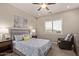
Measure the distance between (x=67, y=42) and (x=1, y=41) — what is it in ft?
4.49

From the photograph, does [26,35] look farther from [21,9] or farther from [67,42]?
[67,42]

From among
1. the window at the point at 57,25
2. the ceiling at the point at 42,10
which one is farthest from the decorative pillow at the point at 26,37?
the window at the point at 57,25

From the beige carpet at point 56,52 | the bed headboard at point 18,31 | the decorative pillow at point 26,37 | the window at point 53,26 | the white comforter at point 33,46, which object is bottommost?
the beige carpet at point 56,52

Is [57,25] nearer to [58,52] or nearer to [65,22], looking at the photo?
[65,22]

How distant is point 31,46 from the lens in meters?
1.77

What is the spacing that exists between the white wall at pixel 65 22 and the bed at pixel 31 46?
138 millimetres

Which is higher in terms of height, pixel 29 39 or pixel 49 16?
pixel 49 16

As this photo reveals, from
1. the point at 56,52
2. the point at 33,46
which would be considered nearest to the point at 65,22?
the point at 56,52

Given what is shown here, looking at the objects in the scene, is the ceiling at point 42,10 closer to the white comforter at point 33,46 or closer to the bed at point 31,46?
the bed at point 31,46

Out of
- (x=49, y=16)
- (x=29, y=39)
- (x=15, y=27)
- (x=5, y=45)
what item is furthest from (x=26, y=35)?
(x=49, y=16)

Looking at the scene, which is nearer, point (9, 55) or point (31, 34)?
point (9, 55)

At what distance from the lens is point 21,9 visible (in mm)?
1877

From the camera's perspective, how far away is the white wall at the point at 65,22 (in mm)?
1825

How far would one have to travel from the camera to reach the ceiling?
1.77 metres
